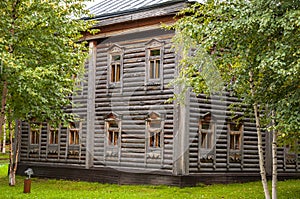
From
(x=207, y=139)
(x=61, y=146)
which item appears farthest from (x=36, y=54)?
(x=61, y=146)

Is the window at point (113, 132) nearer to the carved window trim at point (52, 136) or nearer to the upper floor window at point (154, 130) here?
the upper floor window at point (154, 130)

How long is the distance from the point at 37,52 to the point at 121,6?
31.5 ft

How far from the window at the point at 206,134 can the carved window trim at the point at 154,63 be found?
264 centimetres

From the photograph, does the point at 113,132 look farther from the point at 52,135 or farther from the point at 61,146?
the point at 52,135

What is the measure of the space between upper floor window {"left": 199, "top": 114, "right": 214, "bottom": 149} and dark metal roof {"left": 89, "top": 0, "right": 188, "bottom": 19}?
5.42 metres

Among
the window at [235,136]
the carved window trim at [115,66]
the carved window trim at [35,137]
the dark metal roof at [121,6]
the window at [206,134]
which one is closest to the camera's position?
the window at [206,134]

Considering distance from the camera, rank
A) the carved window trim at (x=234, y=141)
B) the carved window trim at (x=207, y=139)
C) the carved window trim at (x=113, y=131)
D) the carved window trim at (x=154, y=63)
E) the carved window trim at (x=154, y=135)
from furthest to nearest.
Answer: the carved window trim at (x=113, y=131), the carved window trim at (x=234, y=141), the carved window trim at (x=154, y=63), the carved window trim at (x=154, y=135), the carved window trim at (x=207, y=139)

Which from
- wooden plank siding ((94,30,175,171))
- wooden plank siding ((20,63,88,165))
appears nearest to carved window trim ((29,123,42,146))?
wooden plank siding ((20,63,88,165))

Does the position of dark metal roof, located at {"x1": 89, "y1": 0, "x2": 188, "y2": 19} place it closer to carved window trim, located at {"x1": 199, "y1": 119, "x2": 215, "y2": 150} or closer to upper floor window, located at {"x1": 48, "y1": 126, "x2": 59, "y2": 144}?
carved window trim, located at {"x1": 199, "y1": 119, "x2": 215, "y2": 150}

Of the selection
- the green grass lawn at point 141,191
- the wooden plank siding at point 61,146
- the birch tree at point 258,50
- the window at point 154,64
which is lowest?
the green grass lawn at point 141,191

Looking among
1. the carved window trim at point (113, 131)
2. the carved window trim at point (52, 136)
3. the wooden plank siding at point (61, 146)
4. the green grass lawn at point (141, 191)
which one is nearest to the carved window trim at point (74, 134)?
the wooden plank siding at point (61, 146)

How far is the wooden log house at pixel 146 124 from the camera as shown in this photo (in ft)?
74.1

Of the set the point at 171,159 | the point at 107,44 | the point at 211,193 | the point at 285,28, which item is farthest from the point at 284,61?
the point at 107,44

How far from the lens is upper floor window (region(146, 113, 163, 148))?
23.2 m
